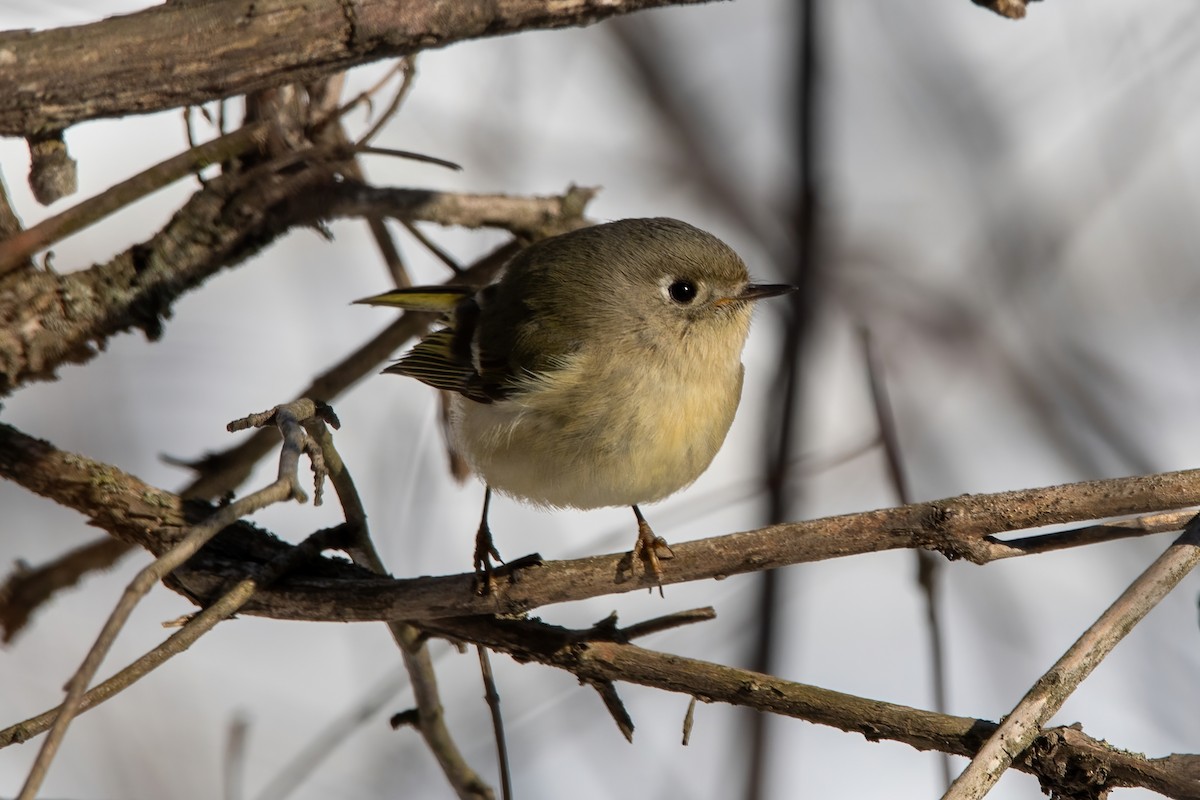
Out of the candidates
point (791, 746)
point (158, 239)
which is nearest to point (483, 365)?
point (158, 239)

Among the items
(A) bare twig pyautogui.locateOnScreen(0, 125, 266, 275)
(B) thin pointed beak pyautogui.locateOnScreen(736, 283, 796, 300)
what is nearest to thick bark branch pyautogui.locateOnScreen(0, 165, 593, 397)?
(A) bare twig pyautogui.locateOnScreen(0, 125, 266, 275)

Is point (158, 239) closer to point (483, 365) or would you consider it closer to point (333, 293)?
point (483, 365)

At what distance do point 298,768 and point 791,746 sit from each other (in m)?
1.07

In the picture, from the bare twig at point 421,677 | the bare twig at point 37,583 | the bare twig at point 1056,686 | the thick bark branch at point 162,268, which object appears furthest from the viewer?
the bare twig at point 37,583

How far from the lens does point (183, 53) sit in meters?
1.25

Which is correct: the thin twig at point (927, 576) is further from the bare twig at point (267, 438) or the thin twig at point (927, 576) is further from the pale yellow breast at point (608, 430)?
the bare twig at point (267, 438)

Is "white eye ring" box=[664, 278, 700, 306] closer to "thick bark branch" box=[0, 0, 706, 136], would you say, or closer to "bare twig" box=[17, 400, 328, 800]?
"thick bark branch" box=[0, 0, 706, 136]

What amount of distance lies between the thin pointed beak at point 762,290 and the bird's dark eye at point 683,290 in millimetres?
74

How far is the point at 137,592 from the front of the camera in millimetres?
839

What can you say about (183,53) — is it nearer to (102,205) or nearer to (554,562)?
(102,205)

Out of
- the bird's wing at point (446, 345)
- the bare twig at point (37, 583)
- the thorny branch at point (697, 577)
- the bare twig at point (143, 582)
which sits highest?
the bird's wing at point (446, 345)

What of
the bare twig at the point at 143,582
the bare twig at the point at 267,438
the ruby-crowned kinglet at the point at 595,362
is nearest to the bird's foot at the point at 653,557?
the ruby-crowned kinglet at the point at 595,362

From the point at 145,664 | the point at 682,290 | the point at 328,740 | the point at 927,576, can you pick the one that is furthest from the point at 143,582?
the point at 328,740

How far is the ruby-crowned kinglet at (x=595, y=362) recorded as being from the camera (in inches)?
64.1
